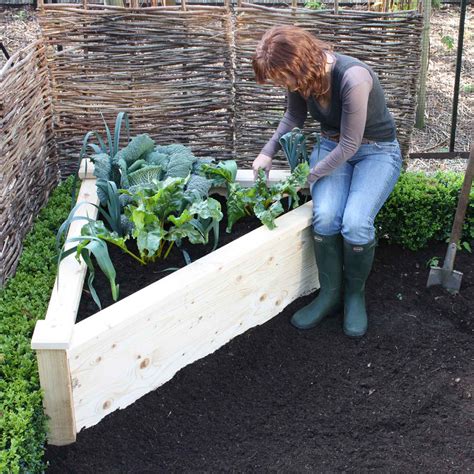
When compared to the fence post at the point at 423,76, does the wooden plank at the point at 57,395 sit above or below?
below

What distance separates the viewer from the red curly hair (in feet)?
10.7

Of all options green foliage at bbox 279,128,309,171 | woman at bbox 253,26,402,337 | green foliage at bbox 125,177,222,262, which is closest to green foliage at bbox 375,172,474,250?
woman at bbox 253,26,402,337

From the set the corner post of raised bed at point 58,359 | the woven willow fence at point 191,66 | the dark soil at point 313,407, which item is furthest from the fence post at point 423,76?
the corner post of raised bed at point 58,359

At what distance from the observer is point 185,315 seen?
10.4 feet

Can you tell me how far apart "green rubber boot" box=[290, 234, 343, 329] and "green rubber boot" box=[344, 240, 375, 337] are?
5 centimetres

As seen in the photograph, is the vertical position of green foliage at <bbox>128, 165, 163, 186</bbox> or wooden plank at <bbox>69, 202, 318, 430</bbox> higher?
green foliage at <bbox>128, 165, 163, 186</bbox>

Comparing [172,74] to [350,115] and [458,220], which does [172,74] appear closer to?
[350,115]

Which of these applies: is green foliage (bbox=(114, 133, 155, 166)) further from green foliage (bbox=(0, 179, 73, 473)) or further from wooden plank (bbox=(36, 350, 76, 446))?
wooden plank (bbox=(36, 350, 76, 446))

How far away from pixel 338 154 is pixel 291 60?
0.52m

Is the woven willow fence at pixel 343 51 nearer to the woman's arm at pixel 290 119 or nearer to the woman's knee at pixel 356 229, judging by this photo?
the woman's arm at pixel 290 119

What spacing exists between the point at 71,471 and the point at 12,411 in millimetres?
344

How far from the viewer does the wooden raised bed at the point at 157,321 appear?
9.09 ft

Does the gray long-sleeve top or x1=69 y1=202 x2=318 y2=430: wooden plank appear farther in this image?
the gray long-sleeve top

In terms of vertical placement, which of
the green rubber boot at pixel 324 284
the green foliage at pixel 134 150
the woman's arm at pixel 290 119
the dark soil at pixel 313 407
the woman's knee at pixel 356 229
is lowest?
the dark soil at pixel 313 407
